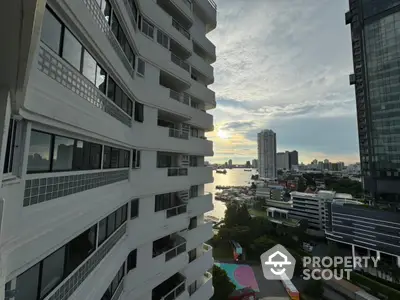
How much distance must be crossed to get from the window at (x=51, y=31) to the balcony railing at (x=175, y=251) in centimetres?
633

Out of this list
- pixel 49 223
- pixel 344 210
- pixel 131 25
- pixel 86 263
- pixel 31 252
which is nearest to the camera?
pixel 31 252

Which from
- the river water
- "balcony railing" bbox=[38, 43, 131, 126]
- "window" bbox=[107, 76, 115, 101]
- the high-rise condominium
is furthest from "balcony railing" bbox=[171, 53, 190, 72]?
the river water

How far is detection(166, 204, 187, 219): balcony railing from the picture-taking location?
288 inches

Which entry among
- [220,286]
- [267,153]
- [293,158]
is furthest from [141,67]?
[293,158]

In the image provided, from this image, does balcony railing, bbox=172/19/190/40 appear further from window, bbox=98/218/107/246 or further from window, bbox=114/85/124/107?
window, bbox=98/218/107/246

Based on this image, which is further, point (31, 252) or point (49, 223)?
point (49, 223)

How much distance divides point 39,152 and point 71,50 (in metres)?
1.43

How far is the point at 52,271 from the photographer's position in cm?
289

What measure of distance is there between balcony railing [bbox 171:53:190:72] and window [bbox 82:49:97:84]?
13.8 feet

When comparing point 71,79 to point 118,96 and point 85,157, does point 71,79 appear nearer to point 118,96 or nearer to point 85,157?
point 85,157

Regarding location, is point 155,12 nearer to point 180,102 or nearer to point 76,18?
point 180,102

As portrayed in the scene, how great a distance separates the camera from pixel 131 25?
5.66 m

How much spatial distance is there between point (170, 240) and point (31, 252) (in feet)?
20.0

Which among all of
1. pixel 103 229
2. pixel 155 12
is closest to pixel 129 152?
pixel 103 229
